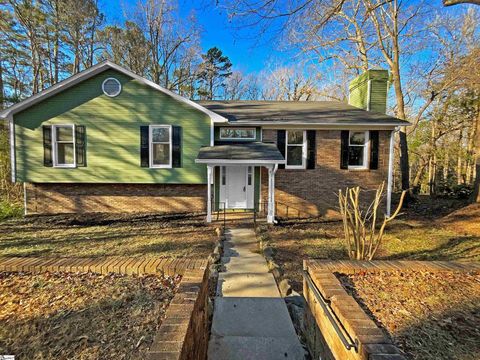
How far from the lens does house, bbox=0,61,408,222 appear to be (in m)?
9.54

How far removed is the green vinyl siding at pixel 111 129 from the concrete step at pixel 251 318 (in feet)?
21.7

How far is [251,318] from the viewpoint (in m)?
3.44

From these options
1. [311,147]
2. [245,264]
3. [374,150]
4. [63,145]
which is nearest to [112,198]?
[63,145]

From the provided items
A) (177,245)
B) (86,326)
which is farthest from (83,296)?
(177,245)

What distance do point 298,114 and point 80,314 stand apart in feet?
33.3

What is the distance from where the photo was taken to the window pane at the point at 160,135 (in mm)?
9781

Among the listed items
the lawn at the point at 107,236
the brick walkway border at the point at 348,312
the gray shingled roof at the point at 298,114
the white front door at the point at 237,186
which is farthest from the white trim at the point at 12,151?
the brick walkway border at the point at 348,312

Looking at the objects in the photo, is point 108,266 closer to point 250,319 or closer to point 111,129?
point 250,319

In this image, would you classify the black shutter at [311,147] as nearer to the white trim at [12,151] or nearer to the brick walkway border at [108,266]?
the brick walkway border at [108,266]

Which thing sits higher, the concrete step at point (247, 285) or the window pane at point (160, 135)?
the window pane at point (160, 135)

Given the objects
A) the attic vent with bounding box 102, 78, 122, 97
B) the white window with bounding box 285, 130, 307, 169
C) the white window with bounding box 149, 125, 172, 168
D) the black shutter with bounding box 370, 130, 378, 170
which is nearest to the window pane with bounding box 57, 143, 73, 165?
the attic vent with bounding box 102, 78, 122, 97

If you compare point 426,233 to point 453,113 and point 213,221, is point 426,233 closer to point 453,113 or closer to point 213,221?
point 213,221

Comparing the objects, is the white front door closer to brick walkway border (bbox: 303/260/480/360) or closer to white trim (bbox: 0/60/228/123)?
white trim (bbox: 0/60/228/123)

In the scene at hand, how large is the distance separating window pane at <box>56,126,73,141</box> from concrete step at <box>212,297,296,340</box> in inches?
377
